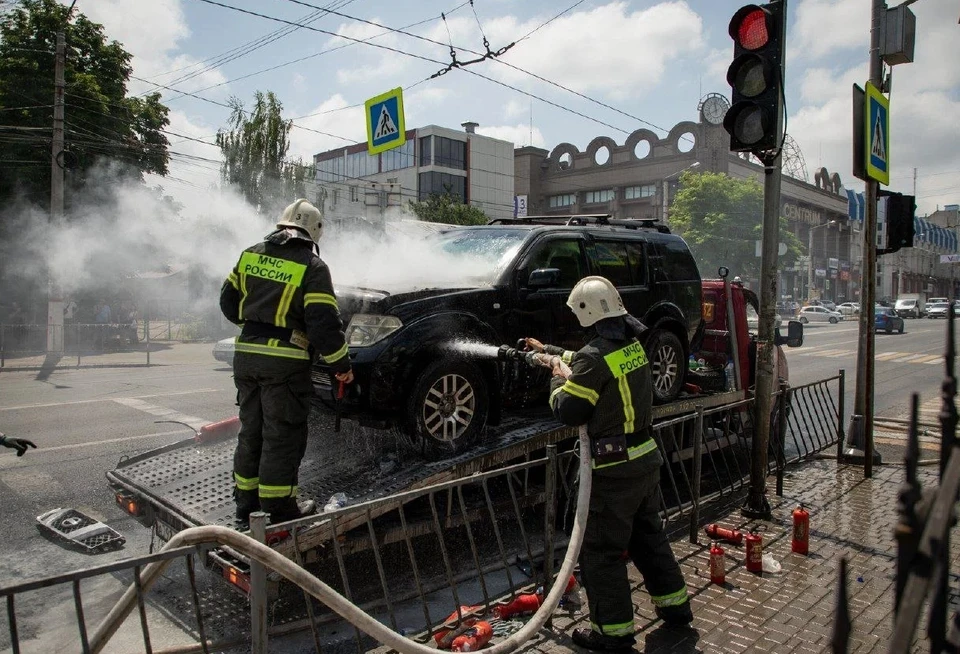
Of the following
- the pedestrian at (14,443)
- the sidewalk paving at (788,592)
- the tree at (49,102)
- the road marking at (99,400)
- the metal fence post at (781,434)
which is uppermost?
the tree at (49,102)

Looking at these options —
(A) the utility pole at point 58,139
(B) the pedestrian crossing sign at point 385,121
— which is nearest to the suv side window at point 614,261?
(B) the pedestrian crossing sign at point 385,121

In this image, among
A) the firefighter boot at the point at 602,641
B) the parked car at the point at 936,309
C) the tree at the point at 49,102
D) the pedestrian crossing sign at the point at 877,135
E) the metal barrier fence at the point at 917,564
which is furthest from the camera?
the parked car at the point at 936,309

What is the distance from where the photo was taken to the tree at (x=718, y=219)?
127ft

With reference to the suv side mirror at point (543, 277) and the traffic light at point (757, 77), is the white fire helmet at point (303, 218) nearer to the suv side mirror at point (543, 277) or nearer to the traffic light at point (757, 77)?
the suv side mirror at point (543, 277)

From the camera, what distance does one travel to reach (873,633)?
3.89 m

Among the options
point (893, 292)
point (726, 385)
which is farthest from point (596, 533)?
point (893, 292)

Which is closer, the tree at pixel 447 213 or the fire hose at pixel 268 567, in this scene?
the fire hose at pixel 268 567

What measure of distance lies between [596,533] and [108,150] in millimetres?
23833

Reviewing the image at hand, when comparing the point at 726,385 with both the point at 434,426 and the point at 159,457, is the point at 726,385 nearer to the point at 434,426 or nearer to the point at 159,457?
the point at 434,426

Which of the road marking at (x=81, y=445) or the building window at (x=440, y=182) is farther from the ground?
the building window at (x=440, y=182)

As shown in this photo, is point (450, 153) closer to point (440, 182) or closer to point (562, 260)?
point (440, 182)

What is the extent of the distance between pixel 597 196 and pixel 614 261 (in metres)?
52.5

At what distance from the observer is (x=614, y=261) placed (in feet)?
20.9

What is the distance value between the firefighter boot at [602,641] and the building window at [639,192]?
167 feet
